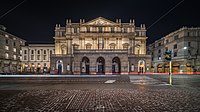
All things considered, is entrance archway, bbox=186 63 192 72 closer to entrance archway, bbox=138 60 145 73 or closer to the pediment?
entrance archway, bbox=138 60 145 73

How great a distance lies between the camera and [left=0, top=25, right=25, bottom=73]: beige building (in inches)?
2517

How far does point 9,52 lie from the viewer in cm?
6950

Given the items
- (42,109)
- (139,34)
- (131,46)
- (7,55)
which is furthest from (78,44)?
(42,109)

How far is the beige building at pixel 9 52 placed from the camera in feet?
210

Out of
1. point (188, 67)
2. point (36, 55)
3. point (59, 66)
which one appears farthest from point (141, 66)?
point (36, 55)

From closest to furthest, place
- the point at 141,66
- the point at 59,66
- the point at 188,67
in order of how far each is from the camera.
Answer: the point at 188,67, the point at 59,66, the point at 141,66

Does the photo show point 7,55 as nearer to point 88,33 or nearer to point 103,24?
point 88,33

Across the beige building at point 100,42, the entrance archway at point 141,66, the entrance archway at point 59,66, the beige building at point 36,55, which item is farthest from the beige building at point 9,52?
the entrance archway at point 141,66

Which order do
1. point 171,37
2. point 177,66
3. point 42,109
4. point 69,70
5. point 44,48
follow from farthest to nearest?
point 44,48
point 171,37
point 177,66
point 69,70
point 42,109

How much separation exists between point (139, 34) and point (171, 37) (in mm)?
13284

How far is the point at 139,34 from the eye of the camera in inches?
2687

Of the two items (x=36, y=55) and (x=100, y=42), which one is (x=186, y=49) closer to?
(x=100, y=42)

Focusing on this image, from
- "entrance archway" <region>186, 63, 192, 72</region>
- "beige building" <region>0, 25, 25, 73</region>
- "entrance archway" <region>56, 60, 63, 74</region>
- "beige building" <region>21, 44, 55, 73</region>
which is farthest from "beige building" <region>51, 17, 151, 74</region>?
"beige building" <region>0, 25, 25, 73</region>

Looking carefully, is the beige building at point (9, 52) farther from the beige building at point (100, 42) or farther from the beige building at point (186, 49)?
the beige building at point (186, 49)
